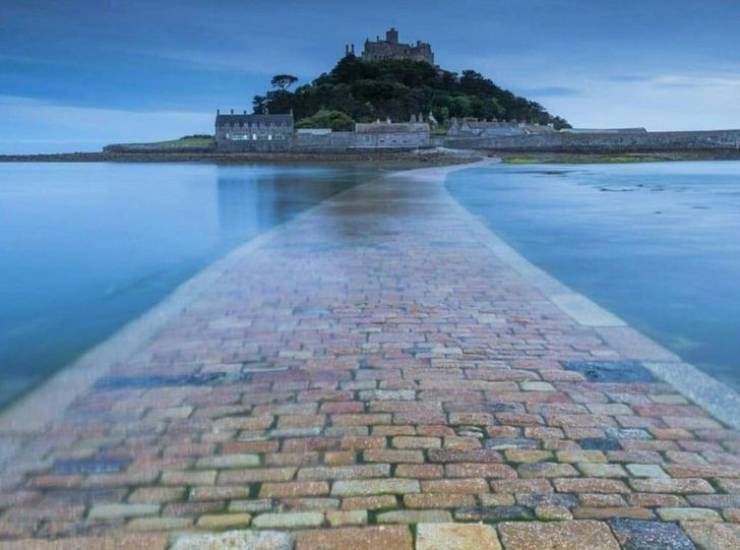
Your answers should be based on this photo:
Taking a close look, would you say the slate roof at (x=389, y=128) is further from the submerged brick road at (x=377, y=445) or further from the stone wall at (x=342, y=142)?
the submerged brick road at (x=377, y=445)

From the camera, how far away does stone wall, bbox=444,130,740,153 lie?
73938mm

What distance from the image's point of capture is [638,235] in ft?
41.3

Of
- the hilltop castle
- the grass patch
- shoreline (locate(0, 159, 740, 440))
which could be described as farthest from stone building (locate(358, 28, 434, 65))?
shoreline (locate(0, 159, 740, 440))

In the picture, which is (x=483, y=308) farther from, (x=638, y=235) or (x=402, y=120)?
(x=402, y=120)

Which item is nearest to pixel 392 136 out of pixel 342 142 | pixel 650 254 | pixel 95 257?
pixel 342 142

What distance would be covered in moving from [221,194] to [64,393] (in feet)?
78.1

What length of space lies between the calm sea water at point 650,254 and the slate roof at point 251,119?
7170 cm

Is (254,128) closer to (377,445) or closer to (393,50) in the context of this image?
(393,50)

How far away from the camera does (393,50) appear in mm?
124625

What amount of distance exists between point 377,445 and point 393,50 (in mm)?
127695

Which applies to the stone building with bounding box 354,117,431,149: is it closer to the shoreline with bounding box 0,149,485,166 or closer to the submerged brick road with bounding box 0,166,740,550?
the shoreline with bounding box 0,149,485,166

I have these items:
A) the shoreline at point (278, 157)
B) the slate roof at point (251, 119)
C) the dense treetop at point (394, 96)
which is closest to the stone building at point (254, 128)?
the slate roof at point (251, 119)

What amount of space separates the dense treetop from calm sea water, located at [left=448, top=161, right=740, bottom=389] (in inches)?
3339

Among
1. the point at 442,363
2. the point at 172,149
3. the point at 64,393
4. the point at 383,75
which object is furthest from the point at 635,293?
the point at 383,75
